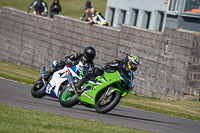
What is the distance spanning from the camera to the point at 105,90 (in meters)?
11.6

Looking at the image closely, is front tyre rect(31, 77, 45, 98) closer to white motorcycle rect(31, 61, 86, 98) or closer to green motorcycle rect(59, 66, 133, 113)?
white motorcycle rect(31, 61, 86, 98)

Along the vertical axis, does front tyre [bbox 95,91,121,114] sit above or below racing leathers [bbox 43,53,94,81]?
below

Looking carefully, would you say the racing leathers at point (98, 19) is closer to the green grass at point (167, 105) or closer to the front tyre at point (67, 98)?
the green grass at point (167, 105)

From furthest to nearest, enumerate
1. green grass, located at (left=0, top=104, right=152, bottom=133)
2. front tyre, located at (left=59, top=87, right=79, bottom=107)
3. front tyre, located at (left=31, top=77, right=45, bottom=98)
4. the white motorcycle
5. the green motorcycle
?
front tyre, located at (left=31, top=77, right=45, bottom=98) → the white motorcycle → front tyre, located at (left=59, top=87, right=79, bottom=107) → the green motorcycle → green grass, located at (left=0, top=104, right=152, bottom=133)

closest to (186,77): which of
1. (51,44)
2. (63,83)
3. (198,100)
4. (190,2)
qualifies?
(198,100)

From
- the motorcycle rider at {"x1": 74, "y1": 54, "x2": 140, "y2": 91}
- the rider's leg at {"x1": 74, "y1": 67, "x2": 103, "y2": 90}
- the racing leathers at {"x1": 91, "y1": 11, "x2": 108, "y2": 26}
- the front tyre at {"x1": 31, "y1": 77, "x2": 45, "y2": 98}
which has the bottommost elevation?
the front tyre at {"x1": 31, "y1": 77, "x2": 45, "y2": 98}

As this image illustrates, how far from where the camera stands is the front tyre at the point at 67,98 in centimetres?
1213

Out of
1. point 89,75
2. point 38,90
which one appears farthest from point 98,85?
point 38,90

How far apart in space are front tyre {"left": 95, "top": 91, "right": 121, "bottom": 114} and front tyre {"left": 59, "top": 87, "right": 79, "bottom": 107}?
0.70 metres

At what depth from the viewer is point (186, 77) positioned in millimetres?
17953

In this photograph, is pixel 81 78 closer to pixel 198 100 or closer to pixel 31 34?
pixel 198 100

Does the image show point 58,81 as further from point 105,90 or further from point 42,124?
point 42,124

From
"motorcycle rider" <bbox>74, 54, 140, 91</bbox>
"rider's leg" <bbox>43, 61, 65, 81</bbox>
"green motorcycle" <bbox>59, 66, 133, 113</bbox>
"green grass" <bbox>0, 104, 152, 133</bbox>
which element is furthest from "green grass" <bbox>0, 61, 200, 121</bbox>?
"green grass" <bbox>0, 104, 152, 133</bbox>

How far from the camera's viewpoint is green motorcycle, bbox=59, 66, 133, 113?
11.4m
